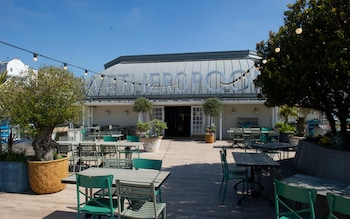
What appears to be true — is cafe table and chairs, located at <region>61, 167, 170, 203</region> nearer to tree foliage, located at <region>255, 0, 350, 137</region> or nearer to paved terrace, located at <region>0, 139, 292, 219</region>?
paved terrace, located at <region>0, 139, 292, 219</region>

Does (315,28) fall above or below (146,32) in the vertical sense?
below

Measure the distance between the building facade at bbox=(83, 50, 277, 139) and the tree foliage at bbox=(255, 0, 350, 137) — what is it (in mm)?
10245

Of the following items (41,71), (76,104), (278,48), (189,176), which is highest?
(278,48)

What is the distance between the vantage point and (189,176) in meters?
6.70

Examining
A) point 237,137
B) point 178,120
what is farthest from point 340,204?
point 178,120

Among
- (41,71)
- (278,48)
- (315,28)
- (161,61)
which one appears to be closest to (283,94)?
(278,48)

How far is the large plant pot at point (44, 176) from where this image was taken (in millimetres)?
5180

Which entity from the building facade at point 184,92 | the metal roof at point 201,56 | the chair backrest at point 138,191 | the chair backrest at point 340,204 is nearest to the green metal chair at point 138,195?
the chair backrest at point 138,191

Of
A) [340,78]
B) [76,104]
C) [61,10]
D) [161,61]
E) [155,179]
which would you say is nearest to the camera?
[155,179]

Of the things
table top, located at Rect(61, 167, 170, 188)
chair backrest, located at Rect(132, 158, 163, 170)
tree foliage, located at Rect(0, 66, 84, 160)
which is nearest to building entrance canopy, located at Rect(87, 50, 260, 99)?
tree foliage, located at Rect(0, 66, 84, 160)

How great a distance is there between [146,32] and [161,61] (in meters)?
6.90

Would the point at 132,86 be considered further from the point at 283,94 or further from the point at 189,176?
the point at 283,94

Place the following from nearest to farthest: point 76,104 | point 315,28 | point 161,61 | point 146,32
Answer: point 315,28 < point 76,104 < point 146,32 < point 161,61

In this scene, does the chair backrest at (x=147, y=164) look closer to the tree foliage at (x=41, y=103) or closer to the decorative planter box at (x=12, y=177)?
the tree foliage at (x=41, y=103)
